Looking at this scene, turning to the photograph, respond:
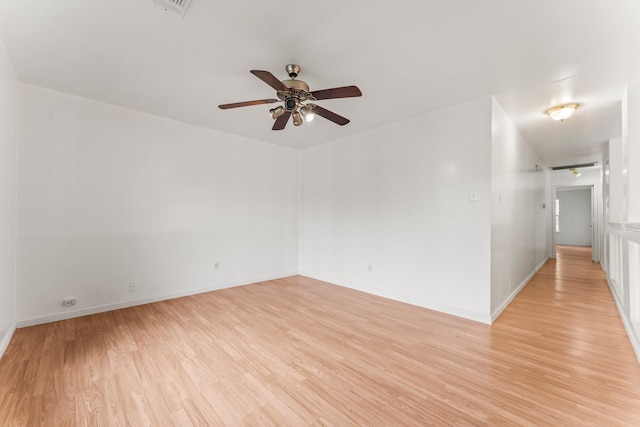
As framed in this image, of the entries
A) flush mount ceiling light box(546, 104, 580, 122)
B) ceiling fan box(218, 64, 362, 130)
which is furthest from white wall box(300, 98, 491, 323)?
ceiling fan box(218, 64, 362, 130)

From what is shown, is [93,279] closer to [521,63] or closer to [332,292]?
[332,292]

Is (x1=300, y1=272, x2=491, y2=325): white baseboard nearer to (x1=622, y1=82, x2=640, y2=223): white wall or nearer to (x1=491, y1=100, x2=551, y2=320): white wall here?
(x1=491, y1=100, x2=551, y2=320): white wall

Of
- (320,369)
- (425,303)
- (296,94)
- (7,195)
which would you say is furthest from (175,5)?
(425,303)

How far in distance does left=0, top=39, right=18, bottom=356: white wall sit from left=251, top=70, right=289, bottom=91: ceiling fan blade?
2.17 metres

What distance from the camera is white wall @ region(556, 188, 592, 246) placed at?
992 cm

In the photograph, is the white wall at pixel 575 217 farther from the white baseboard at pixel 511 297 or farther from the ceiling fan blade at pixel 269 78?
the ceiling fan blade at pixel 269 78

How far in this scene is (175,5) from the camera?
67.9 inches

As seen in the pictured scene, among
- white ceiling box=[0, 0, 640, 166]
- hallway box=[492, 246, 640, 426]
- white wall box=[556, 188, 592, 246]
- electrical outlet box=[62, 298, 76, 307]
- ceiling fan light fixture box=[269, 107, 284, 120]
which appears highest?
white ceiling box=[0, 0, 640, 166]

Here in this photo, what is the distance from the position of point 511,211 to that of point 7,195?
5805mm

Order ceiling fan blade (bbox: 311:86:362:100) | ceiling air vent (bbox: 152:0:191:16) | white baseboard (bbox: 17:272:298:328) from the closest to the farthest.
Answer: ceiling air vent (bbox: 152:0:191:16)
ceiling fan blade (bbox: 311:86:362:100)
white baseboard (bbox: 17:272:298:328)

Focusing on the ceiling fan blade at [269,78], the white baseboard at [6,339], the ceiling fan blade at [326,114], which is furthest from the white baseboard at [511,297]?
the white baseboard at [6,339]

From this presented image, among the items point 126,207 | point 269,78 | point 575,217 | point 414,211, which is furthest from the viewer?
point 575,217

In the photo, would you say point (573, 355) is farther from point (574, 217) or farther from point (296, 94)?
point (574, 217)

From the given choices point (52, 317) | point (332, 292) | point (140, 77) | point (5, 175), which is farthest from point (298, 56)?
point (52, 317)
